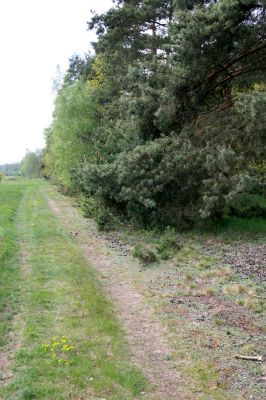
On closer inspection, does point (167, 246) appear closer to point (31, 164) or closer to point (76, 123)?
point (76, 123)

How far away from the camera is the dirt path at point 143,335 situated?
16.8 feet

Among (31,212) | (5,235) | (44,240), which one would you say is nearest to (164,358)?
(44,240)

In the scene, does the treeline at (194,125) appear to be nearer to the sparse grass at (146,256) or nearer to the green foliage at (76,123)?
the sparse grass at (146,256)

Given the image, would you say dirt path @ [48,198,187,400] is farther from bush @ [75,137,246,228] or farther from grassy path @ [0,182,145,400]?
bush @ [75,137,246,228]

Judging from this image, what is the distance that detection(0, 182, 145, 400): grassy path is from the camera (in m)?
4.96

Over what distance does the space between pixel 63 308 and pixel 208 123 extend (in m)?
8.52

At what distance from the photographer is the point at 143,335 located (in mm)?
6629

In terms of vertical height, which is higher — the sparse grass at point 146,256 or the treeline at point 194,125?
the treeline at point 194,125

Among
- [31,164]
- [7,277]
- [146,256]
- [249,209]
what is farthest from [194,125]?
[31,164]

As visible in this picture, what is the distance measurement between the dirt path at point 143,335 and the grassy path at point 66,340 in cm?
18

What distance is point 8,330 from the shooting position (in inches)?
263

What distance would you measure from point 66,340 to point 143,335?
1204mm

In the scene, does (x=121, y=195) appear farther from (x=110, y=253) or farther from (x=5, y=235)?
(x=5, y=235)

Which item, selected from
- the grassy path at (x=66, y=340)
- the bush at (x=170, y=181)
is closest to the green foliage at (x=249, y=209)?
the bush at (x=170, y=181)
